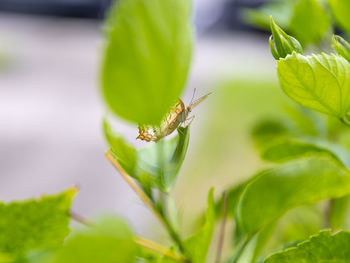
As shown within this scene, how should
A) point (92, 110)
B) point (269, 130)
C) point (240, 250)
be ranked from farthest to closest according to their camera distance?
1. point (92, 110)
2. point (269, 130)
3. point (240, 250)

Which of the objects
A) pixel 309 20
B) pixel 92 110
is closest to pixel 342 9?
pixel 309 20

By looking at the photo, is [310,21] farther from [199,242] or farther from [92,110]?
[92,110]

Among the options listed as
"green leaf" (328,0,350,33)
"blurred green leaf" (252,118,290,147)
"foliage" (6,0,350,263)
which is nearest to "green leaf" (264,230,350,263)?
"foliage" (6,0,350,263)

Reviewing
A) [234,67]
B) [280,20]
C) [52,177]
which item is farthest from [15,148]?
[280,20]

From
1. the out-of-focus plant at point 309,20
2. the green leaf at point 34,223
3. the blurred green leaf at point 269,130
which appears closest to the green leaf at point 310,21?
the out-of-focus plant at point 309,20

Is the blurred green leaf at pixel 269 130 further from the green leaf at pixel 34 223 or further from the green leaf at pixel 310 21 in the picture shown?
the green leaf at pixel 34 223
